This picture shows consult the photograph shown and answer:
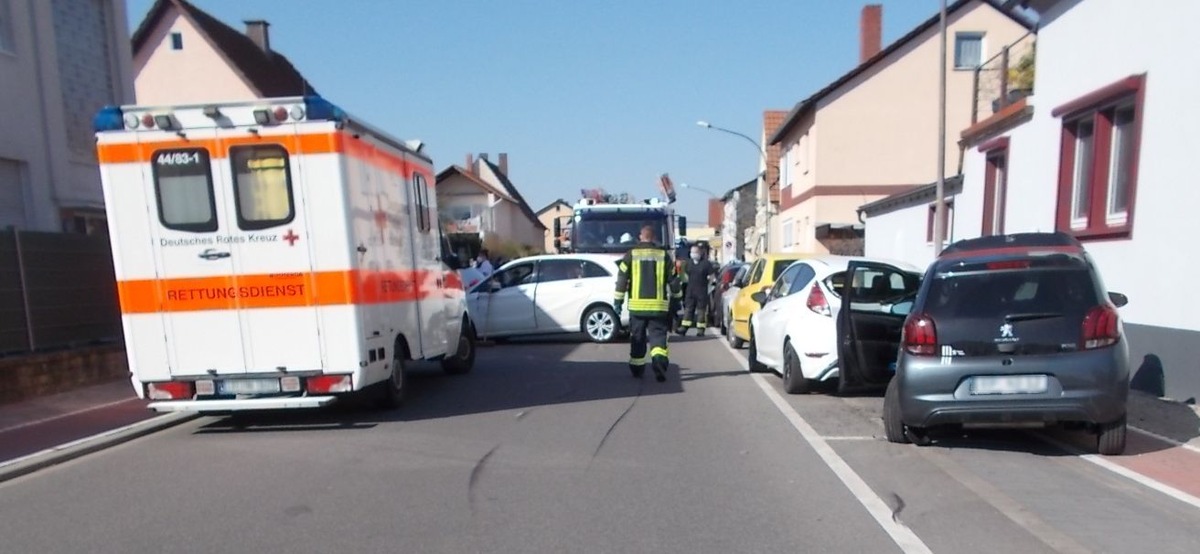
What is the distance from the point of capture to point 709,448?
6688mm

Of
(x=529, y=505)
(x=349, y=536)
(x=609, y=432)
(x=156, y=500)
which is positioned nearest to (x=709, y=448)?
→ (x=609, y=432)

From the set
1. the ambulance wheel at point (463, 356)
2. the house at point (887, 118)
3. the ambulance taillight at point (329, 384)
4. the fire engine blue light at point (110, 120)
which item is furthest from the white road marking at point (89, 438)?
the house at point (887, 118)

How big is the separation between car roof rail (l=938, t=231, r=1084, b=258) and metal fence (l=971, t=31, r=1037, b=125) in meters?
7.19

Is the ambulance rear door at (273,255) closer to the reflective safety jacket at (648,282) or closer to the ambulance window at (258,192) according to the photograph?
the ambulance window at (258,192)

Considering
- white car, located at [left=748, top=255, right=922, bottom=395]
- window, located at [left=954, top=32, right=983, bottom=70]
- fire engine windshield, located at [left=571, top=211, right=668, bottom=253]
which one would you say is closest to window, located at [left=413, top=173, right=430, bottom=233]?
white car, located at [left=748, top=255, right=922, bottom=395]

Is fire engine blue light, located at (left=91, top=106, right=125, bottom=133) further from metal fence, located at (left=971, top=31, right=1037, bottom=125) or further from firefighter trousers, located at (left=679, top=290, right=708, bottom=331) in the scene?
metal fence, located at (left=971, top=31, right=1037, bottom=125)

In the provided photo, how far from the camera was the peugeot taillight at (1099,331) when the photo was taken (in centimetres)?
595

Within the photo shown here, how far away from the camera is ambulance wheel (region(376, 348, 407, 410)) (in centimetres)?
842

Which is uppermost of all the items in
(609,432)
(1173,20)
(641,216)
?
(1173,20)

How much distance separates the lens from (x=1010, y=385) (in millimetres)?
6031

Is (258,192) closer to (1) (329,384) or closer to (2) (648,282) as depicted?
(1) (329,384)

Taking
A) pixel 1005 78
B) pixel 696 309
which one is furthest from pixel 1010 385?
pixel 696 309

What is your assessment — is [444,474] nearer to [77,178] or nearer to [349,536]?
[349,536]

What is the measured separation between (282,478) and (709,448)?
129 inches
